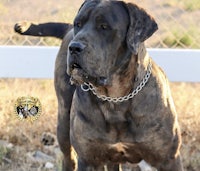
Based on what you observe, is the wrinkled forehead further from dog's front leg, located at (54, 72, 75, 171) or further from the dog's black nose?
dog's front leg, located at (54, 72, 75, 171)

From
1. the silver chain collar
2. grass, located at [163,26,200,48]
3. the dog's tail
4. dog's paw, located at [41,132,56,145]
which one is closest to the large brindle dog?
the silver chain collar

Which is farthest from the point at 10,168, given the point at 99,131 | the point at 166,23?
the point at 166,23

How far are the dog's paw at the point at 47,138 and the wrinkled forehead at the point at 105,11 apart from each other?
6.49ft

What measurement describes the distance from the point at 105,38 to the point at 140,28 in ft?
0.67

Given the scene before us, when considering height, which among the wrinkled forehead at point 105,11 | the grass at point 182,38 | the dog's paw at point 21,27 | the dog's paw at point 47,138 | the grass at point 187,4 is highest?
the wrinkled forehead at point 105,11

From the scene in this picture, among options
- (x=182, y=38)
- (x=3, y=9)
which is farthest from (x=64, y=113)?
(x=3, y=9)

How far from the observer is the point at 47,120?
5.84 m

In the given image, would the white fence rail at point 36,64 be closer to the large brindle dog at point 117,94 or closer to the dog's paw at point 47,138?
the dog's paw at point 47,138

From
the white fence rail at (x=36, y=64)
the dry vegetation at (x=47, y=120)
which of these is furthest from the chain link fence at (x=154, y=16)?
the white fence rail at (x=36, y=64)

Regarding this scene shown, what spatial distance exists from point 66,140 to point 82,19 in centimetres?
119

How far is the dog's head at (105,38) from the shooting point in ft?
12.0

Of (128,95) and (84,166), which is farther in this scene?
(84,166)

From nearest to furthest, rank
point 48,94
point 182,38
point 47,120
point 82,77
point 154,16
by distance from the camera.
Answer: point 82,77 < point 47,120 < point 48,94 < point 154,16 < point 182,38

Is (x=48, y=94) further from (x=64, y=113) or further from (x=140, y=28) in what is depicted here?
(x=140, y=28)
